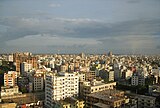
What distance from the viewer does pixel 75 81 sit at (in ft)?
16.5

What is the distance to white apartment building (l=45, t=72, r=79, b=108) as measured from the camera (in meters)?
4.59

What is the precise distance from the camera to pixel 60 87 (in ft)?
15.4

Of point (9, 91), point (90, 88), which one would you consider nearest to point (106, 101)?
point (90, 88)

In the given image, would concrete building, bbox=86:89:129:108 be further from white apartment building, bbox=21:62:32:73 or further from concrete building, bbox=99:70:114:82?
white apartment building, bbox=21:62:32:73

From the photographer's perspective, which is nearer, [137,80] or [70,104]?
[70,104]

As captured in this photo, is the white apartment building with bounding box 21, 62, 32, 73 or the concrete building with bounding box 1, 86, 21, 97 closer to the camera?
the concrete building with bounding box 1, 86, 21, 97

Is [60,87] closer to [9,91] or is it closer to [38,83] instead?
[9,91]

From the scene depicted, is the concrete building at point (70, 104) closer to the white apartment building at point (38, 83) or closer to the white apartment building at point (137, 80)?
the white apartment building at point (38, 83)

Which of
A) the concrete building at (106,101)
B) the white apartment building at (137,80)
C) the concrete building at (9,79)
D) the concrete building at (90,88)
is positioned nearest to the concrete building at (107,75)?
the white apartment building at (137,80)

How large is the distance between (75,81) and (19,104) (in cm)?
142

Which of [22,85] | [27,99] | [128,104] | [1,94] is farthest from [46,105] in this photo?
[22,85]

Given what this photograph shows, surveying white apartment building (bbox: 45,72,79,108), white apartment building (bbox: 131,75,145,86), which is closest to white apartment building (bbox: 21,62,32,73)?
white apartment building (bbox: 45,72,79,108)

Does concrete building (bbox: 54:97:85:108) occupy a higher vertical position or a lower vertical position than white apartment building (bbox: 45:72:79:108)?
lower

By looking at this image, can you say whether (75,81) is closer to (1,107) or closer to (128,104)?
(128,104)
